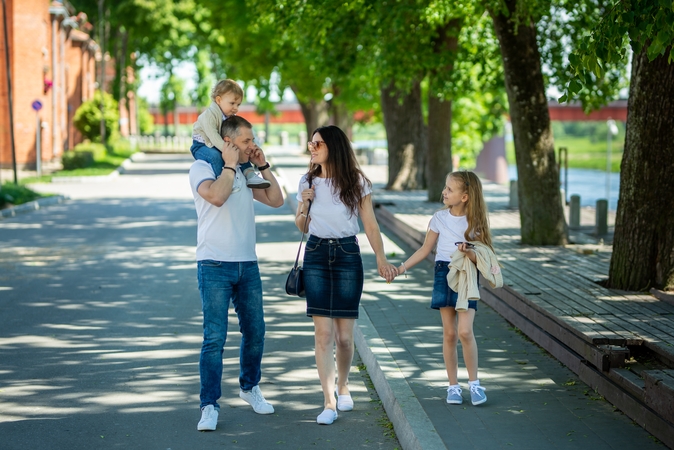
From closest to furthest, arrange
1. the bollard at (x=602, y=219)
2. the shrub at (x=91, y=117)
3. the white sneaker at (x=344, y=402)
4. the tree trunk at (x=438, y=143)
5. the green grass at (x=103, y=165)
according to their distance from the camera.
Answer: the white sneaker at (x=344, y=402) → the bollard at (x=602, y=219) → the tree trunk at (x=438, y=143) → the green grass at (x=103, y=165) → the shrub at (x=91, y=117)

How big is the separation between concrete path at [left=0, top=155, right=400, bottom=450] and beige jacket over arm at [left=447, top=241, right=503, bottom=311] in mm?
955

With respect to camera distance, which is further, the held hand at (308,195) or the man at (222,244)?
the held hand at (308,195)

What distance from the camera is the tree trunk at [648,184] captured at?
9.34 m

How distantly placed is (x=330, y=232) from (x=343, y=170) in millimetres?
393

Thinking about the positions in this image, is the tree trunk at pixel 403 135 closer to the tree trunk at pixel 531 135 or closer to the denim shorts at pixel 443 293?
the tree trunk at pixel 531 135

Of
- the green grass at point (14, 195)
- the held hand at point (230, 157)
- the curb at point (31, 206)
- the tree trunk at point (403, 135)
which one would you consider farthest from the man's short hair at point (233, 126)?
the tree trunk at point (403, 135)

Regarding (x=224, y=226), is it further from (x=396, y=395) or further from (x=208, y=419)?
(x=396, y=395)

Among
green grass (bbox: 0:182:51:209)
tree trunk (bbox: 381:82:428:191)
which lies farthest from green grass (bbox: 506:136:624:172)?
green grass (bbox: 0:182:51:209)

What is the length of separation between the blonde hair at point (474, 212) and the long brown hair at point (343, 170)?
2.10 ft

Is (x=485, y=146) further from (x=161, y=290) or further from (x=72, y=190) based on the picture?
(x=161, y=290)

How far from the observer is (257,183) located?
6.07 metres

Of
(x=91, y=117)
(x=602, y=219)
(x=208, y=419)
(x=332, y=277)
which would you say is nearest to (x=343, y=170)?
(x=332, y=277)

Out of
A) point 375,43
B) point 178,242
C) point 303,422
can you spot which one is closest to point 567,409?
point 303,422

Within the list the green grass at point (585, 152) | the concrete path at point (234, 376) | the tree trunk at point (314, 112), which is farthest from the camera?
the green grass at point (585, 152)
